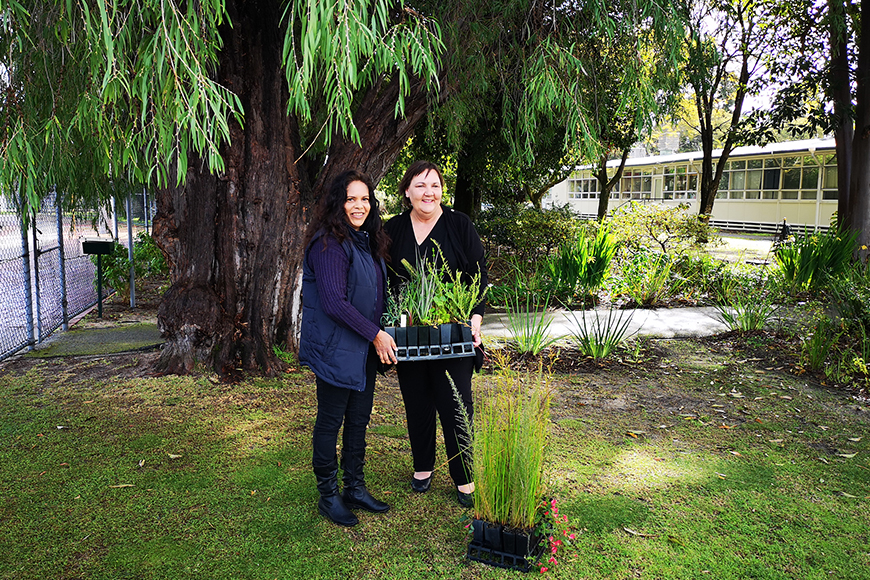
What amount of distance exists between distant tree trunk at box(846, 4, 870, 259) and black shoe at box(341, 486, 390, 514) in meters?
9.34

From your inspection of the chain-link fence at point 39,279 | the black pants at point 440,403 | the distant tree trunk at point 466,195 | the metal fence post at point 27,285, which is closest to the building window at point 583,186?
the distant tree trunk at point 466,195

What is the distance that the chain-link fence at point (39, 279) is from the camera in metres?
6.47

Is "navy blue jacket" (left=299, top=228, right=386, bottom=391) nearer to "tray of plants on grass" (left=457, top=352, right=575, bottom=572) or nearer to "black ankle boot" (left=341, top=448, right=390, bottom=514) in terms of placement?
"black ankle boot" (left=341, top=448, right=390, bottom=514)

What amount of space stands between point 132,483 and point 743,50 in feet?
56.4

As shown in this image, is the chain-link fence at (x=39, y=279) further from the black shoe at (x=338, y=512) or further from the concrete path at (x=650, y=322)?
the concrete path at (x=650, y=322)

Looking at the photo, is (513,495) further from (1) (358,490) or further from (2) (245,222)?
(2) (245,222)

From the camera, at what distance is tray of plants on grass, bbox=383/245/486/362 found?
307 cm

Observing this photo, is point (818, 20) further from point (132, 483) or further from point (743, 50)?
point (132, 483)

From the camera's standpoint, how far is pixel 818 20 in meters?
11.6

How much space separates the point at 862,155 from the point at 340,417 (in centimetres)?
1037

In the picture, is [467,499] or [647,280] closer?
[467,499]

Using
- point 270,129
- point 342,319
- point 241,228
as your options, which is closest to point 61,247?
point 241,228

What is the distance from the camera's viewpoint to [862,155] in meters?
10.1

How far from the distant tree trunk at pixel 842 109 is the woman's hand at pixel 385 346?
9.45 m
